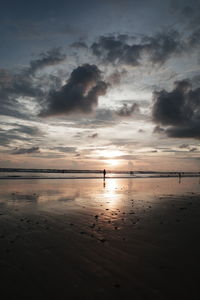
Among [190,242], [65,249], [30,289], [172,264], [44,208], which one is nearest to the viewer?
[30,289]

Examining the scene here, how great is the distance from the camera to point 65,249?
8641mm

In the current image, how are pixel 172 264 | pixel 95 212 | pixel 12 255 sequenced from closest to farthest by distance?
pixel 172 264 < pixel 12 255 < pixel 95 212

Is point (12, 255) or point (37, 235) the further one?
point (37, 235)

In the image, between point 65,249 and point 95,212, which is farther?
point 95,212

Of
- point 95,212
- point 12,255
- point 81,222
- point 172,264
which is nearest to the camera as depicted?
point 172,264

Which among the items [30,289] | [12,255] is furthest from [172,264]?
[12,255]

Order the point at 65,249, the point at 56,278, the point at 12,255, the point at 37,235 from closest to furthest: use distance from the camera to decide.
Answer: the point at 56,278 < the point at 12,255 < the point at 65,249 < the point at 37,235

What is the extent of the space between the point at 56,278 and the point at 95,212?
9.64 meters

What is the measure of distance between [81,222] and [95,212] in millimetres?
3117

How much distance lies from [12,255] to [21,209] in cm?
895

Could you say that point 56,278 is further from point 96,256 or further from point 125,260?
point 125,260

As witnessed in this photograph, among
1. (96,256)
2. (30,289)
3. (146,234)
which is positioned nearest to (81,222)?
(146,234)

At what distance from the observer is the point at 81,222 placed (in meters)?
12.9

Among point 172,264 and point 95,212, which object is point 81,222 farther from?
point 172,264
